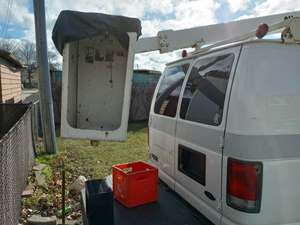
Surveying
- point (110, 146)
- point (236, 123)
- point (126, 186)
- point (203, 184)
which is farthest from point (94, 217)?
point (110, 146)

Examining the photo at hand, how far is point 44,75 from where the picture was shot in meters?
7.73

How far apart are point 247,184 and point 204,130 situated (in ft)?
2.11

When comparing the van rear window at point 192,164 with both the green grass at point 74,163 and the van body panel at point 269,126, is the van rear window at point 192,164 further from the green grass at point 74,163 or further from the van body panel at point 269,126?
the green grass at point 74,163

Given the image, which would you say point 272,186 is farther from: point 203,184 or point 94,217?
point 94,217

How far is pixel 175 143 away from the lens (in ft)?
10.8

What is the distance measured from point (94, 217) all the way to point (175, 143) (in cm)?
113

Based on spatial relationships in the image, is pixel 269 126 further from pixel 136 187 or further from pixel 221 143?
pixel 136 187

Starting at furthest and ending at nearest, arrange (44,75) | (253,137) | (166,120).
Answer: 1. (44,75)
2. (166,120)
3. (253,137)

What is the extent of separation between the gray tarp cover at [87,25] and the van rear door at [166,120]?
81 cm

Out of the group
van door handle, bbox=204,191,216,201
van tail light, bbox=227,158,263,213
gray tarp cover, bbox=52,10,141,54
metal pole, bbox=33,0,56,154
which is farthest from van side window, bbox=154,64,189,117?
metal pole, bbox=33,0,56,154

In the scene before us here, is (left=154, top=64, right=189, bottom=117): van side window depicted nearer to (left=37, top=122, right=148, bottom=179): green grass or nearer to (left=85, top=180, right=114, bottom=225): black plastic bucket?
(left=85, top=180, right=114, bottom=225): black plastic bucket

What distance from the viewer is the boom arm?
4.20 meters

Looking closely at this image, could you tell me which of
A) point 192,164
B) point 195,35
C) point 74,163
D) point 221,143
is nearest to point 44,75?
point 74,163

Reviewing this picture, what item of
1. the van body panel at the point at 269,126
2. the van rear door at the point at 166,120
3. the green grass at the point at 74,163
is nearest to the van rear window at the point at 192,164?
the van rear door at the point at 166,120
